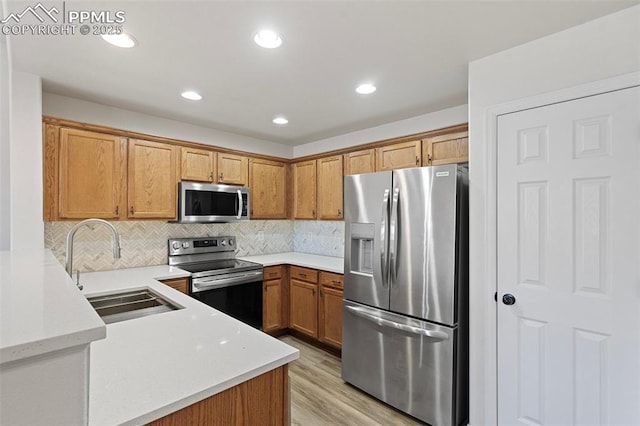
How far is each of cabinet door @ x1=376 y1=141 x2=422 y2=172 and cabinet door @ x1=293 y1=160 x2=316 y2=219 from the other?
99cm

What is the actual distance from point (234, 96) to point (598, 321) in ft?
9.45

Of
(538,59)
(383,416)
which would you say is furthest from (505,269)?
(383,416)

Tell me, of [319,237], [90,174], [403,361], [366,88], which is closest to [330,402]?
[403,361]

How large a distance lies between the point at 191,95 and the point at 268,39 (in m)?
1.17

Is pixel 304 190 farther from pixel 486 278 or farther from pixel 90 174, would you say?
pixel 486 278

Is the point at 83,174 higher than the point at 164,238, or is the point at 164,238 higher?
the point at 83,174

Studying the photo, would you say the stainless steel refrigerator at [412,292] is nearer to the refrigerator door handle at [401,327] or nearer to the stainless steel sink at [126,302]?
the refrigerator door handle at [401,327]

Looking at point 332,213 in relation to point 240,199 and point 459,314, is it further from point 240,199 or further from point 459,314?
point 459,314

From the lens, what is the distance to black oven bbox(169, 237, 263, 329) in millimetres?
2983

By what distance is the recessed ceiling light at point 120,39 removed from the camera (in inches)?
66.7

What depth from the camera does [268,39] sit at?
173 cm

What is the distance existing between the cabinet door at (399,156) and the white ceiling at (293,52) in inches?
13.8

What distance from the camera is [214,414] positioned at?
3.19 ft

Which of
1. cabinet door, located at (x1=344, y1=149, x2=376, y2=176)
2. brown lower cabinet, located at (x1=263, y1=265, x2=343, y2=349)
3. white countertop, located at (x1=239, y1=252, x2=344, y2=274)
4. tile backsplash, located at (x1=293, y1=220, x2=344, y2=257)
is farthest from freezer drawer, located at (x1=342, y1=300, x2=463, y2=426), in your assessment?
cabinet door, located at (x1=344, y1=149, x2=376, y2=176)
